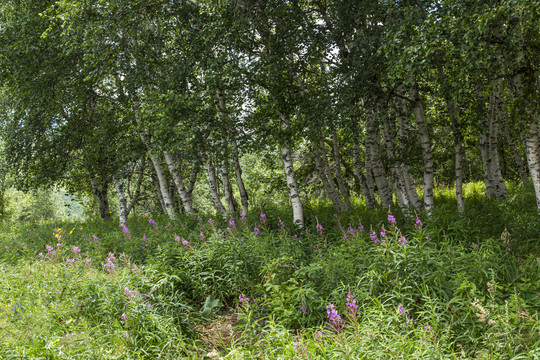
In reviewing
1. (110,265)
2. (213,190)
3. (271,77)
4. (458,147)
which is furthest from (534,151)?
(213,190)

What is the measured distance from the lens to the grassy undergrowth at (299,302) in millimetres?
3223

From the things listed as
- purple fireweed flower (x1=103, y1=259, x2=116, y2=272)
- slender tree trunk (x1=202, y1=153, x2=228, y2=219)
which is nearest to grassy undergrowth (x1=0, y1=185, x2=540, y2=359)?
purple fireweed flower (x1=103, y1=259, x2=116, y2=272)

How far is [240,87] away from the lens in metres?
8.34

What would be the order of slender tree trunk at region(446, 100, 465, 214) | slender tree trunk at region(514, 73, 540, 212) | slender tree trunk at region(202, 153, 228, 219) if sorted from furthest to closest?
slender tree trunk at region(202, 153, 228, 219) < slender tree trunk at region(446, 100, 465, 214) < slender tree trunk at region(514, 73, 540, 212)

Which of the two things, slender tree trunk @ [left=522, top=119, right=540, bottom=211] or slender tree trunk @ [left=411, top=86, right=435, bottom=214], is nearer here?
slender tree trunk @ [left=522, top=119, right=540, bottom=211]

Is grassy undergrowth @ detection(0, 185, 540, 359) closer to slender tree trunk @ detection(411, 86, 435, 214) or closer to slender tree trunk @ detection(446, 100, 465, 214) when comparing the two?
slender tree trunk @ detection(411, 86, 435, 214)

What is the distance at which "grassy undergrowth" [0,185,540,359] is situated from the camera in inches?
127

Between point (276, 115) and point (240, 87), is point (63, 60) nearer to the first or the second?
point (240, 87)

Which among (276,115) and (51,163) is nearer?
(276,115)

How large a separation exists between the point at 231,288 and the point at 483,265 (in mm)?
3198

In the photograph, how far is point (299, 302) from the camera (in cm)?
421

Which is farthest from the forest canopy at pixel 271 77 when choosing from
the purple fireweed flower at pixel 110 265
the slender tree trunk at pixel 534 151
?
the purple fireweed flower at pixel 110 265

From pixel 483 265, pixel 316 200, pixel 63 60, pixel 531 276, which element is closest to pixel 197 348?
pixel 483 265

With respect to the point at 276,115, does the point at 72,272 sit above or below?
below
